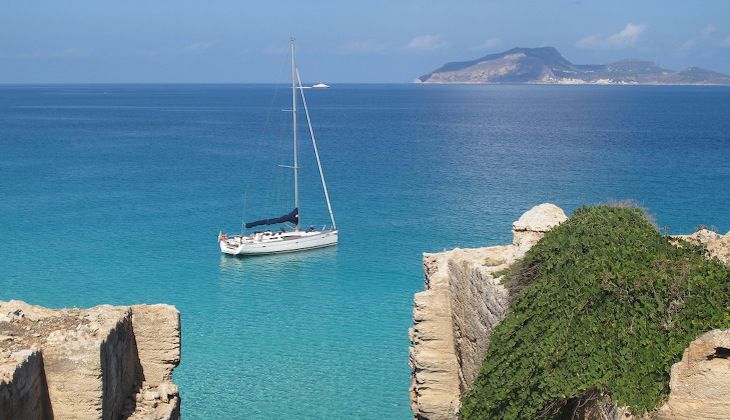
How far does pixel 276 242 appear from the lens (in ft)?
137

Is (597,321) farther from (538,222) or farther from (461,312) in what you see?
(538,222)

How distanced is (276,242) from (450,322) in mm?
26227

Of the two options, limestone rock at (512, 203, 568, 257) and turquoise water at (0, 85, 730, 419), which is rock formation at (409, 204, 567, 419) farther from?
turquoise water at (0, 85, 730, 419)

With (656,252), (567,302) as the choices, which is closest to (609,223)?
(656,252)

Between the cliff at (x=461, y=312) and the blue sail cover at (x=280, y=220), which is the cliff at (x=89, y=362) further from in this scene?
the blue sail cover at (x=280, y=220)

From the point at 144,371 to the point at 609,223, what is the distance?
26.3 ft

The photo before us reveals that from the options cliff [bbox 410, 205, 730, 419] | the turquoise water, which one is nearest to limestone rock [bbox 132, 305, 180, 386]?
cliff [bbox 410, 205, 730, 419]

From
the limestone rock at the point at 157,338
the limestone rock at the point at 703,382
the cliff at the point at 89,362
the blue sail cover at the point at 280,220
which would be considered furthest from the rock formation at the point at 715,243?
the blue sail cover at the point at 280,220

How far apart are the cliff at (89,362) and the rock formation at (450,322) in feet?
16.9

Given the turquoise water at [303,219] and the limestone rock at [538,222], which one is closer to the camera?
the limestone rock at [538,222]

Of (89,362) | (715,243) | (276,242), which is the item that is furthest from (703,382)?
(276,242)

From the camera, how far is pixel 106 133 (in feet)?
317

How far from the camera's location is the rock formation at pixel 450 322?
50.0 ft

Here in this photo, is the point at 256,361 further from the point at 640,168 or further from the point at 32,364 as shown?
the point at 640,168
